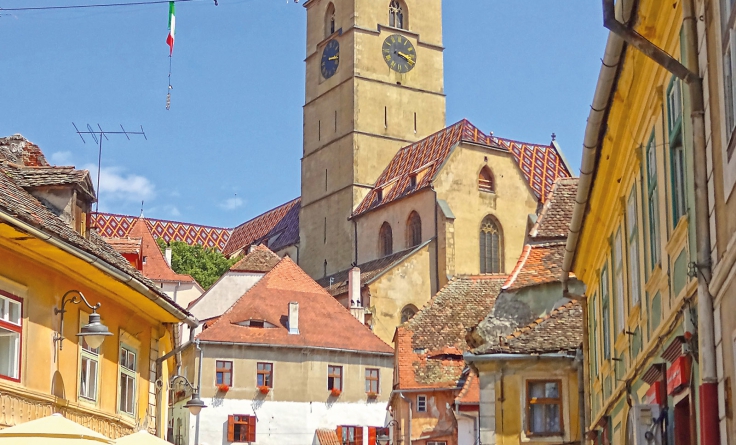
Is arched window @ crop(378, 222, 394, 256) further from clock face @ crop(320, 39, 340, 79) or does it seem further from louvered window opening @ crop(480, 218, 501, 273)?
clock face @ crop(320, 39, 340, 79)

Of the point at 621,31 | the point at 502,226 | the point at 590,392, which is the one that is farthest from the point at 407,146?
the point at 621,31

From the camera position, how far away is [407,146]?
215 ft

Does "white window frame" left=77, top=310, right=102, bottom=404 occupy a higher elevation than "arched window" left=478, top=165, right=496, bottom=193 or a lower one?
lower

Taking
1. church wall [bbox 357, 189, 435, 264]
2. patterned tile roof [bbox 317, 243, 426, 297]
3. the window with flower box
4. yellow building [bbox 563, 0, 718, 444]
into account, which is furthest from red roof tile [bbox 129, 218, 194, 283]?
the window with flower box

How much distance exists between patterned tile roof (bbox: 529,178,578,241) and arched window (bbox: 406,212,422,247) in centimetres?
3501

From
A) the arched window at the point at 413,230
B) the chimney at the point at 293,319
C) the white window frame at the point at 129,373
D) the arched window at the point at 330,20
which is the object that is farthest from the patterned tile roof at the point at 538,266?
the arched window at the point at 330,20

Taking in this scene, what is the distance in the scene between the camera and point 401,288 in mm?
56906

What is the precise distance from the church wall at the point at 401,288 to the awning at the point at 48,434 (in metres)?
46.1

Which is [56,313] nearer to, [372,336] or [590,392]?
[590,392]

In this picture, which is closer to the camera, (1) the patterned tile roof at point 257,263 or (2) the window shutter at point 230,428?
(2) the window shutter at point 230,428

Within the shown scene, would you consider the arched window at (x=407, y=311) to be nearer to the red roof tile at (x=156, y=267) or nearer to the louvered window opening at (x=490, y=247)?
the louvered window opening at (x=490, y=247)

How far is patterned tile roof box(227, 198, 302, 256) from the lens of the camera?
→ 7388 centimetres

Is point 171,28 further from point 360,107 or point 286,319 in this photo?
point 360,107

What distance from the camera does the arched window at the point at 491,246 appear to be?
57312mm
